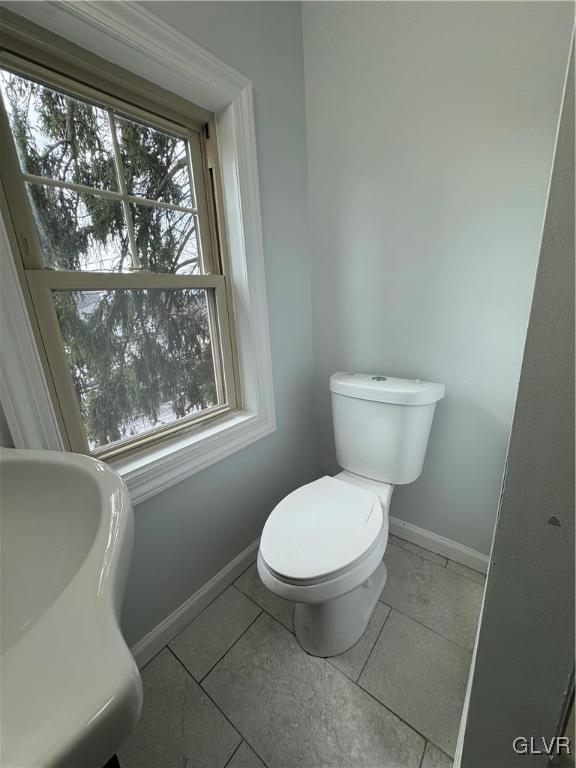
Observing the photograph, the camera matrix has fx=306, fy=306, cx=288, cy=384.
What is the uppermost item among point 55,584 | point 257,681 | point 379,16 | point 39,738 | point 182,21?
point 379,16

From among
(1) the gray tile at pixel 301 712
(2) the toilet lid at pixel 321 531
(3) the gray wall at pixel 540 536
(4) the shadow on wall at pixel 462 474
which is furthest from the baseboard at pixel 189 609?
(3) the gray wall at pixel 540 536

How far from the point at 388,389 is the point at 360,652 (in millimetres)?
889

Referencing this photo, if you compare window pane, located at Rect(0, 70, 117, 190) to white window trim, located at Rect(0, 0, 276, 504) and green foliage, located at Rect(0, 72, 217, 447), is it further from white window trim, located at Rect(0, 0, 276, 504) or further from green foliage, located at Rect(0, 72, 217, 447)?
white window trim, located at Rect(0, 0, 276, 504)

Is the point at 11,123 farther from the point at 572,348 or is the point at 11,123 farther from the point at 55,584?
the point at 572,348

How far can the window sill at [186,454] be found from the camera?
92cm

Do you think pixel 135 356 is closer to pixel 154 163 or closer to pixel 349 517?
pixel 154 163

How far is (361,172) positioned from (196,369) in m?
0.99

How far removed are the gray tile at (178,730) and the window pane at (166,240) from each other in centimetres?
132

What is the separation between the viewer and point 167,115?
3.22 ft

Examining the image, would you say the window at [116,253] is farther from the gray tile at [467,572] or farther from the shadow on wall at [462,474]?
the gray tile at [467,572]

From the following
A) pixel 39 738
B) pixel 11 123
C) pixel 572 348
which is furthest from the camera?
pixel 11 123

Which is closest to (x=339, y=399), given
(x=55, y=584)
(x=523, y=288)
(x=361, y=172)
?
(x=523, y=288)

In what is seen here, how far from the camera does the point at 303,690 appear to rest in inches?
36.6

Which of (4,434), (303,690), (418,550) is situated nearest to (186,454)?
(4,434)
